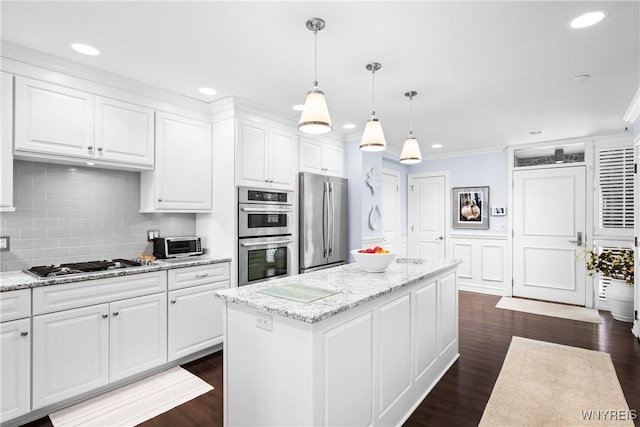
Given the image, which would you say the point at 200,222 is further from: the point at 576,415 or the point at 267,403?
the point at 576,415

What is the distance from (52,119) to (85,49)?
1.91ft

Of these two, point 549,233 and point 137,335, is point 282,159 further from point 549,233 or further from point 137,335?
point 549,233

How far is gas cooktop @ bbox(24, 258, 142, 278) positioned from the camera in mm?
2418

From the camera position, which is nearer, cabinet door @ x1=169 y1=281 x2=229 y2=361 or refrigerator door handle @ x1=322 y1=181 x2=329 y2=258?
cabinet door @ x1=169 y1=281 x2=229 y2=361

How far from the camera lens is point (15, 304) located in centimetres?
216

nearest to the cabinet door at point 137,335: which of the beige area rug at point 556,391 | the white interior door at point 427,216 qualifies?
the beige area rug at point 556,391

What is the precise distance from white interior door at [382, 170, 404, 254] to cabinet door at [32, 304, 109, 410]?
177 inches

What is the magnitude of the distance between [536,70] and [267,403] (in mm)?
3052

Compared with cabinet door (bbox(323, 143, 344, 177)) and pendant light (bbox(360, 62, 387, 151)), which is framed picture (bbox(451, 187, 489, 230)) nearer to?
cabinet door (bbox(323, 143, 344, 177))

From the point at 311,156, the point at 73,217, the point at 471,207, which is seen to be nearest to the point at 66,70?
the point at 73,217

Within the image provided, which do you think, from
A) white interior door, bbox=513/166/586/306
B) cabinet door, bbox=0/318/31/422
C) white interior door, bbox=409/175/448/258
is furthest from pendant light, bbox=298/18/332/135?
white interior door, bbox=409/175/448/258

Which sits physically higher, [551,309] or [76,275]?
[76,275]

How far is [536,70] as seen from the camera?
2693 mm

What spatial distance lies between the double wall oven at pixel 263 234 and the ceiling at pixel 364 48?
39.2 inches
